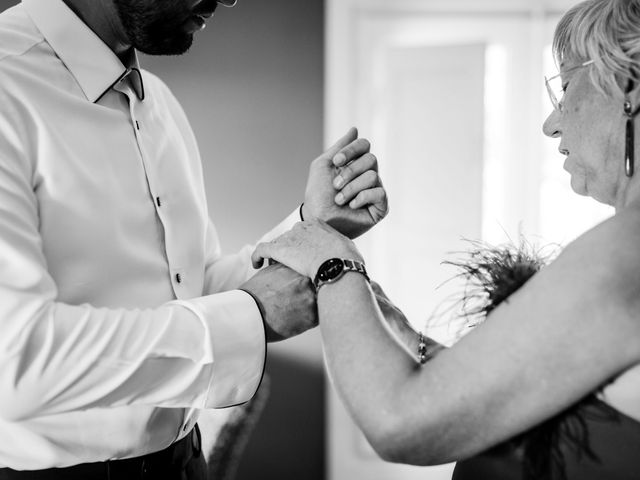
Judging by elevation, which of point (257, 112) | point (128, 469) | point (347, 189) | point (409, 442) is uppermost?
point (409, 442)

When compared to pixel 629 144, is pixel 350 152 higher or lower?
lower

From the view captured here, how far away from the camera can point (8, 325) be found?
103 centimetres

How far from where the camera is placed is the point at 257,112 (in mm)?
3531

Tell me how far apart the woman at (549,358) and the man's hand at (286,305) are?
0.38 ft

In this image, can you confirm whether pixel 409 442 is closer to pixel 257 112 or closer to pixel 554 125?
pixel 554 125

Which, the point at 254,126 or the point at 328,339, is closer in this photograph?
the point at 328,339

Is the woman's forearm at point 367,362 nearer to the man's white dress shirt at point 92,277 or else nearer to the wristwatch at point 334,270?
the wristwatch at point 334,270

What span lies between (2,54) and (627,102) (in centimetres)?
110

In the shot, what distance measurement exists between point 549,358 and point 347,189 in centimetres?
67

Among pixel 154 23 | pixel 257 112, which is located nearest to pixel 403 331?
pixel 154 23

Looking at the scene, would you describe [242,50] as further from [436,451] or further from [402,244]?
[436,451]

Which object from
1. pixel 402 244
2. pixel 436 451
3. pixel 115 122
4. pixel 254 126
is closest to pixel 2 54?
pixel 115 122

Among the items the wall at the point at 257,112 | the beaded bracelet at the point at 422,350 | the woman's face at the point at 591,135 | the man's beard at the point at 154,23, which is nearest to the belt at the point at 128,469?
the beaded bracelet at the point at 422,350

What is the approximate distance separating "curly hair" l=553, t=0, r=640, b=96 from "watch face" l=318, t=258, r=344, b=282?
54 centimetres
